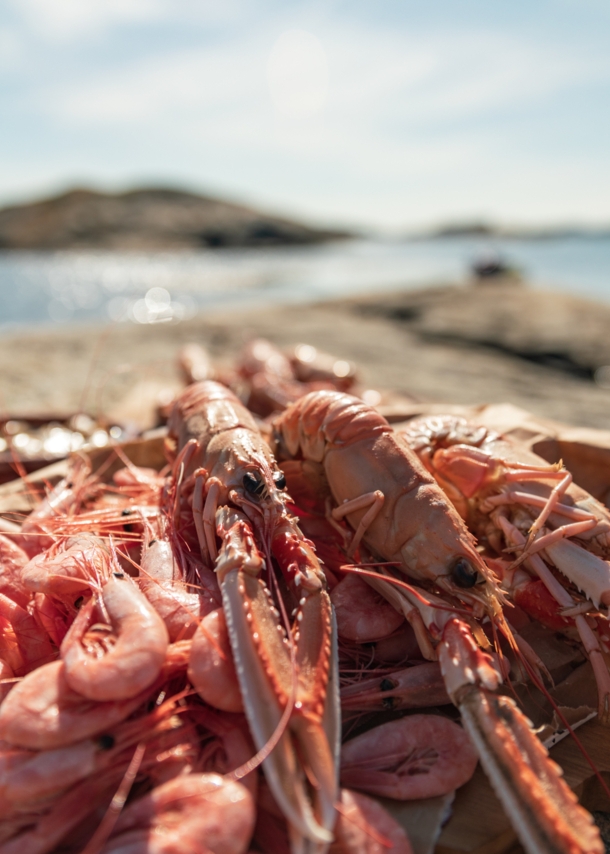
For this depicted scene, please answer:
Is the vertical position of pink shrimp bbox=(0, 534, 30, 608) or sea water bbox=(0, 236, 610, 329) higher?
pink shrimp bbox=(0, 534, 30, 608)

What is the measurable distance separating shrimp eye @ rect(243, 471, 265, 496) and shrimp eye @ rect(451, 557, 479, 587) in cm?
86

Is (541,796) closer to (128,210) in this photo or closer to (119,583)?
(119,583)

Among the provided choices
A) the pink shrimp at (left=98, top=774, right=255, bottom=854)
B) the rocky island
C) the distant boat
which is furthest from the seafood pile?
the rocky island

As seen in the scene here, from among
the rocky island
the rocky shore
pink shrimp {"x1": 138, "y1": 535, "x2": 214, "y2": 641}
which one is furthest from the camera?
the rocky island

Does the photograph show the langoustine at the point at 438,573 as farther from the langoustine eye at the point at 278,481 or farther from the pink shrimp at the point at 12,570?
the pink shrimp at the point at 12,570

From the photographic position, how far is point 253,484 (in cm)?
262

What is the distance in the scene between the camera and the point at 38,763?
174 centimetres

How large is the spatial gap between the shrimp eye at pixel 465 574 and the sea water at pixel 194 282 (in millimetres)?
12520

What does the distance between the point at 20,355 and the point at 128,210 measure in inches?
2502

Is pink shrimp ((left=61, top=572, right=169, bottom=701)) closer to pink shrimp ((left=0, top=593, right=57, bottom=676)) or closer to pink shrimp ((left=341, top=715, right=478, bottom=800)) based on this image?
pink shrimp ((left=0, top=593, right=57, bottom=676))

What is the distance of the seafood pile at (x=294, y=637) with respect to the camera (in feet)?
5.69

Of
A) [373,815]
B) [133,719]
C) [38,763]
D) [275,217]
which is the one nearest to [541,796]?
[373,815]

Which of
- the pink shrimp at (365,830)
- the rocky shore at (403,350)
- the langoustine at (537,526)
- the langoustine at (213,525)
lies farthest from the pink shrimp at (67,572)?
the rocky shore at (403,350)

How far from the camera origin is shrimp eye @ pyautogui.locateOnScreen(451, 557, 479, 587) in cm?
238
